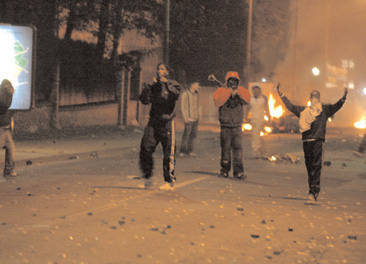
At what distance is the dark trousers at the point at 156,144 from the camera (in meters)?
10.7

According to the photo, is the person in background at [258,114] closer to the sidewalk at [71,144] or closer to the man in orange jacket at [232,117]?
the man in orange jacket at [232,117]

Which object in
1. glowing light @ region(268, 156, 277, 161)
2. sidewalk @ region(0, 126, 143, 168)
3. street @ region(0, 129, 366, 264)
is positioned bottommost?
sidewalk @ region(0, 126, 143, 168)

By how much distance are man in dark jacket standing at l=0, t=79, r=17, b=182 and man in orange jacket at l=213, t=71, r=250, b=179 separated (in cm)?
371

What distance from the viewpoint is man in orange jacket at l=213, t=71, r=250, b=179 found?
12.8 m

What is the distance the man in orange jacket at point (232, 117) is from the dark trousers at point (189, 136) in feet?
12.5

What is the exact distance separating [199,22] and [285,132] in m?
7.90

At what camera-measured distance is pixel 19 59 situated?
1767 cm

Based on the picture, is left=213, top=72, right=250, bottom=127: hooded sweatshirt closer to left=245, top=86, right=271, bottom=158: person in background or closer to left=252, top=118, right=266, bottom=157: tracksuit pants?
left=245, top=86, right=271, bottom=158: person in background

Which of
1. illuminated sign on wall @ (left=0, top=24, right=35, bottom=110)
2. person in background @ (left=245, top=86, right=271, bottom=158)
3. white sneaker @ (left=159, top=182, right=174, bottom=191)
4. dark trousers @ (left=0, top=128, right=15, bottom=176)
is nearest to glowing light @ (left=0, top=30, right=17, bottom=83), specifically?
illuminated sign on wall @ (left=0, top=24, right=35, bottom=110)

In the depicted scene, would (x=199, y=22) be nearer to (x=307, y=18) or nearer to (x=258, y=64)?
(x=258, y=64)

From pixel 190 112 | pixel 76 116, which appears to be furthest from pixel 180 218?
pixel 76 116

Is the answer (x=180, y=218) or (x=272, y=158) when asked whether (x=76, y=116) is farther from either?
(x=180, y=218)

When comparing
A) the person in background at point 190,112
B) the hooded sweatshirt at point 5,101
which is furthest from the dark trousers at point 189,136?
the hooded sweatshirt at point 5,101

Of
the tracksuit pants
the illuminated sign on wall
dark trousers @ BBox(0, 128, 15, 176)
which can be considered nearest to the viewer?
dark trousers @ BBox(0, 128, 15, 176)
